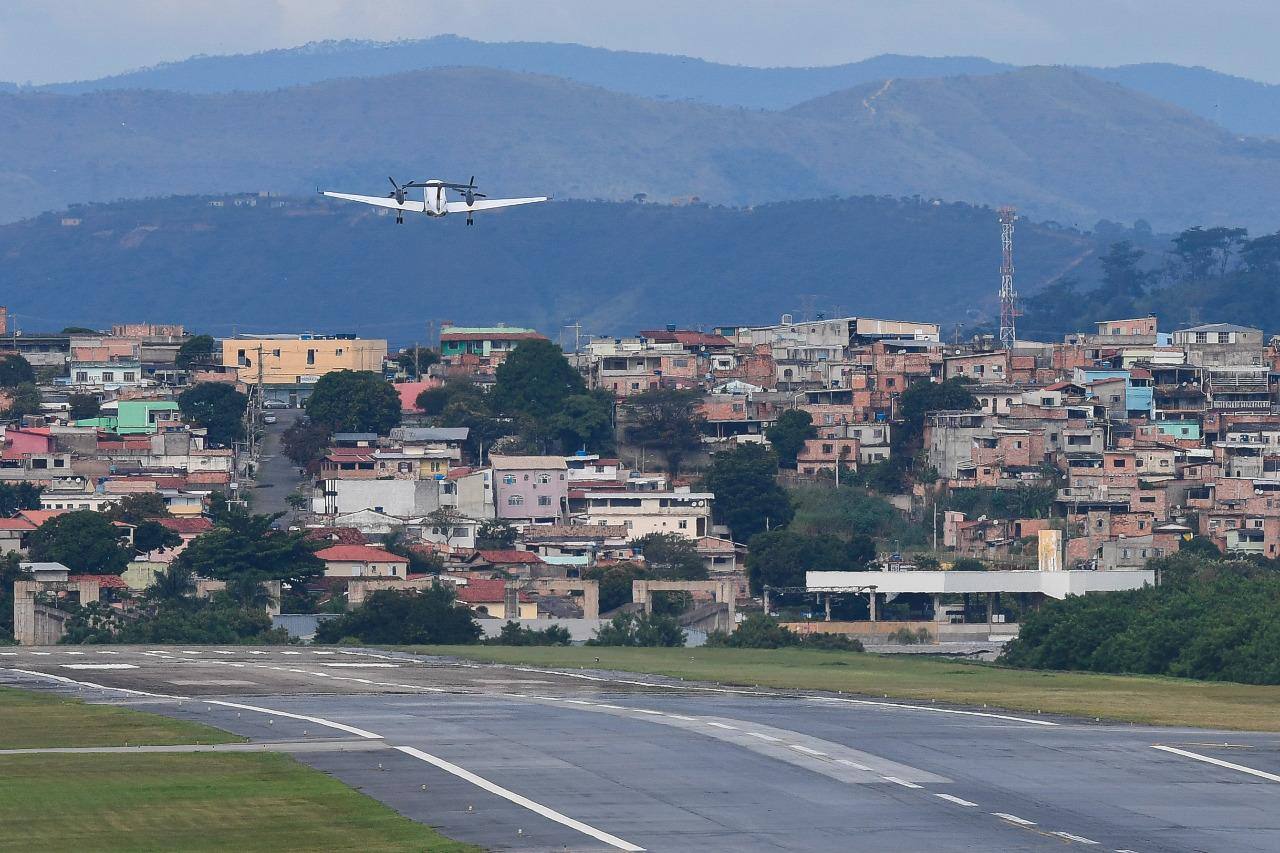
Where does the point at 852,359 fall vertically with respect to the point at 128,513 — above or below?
above

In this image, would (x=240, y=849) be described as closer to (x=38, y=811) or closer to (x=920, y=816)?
(x=38, y=811)

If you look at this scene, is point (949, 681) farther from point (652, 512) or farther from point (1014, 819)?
point (652, 512)

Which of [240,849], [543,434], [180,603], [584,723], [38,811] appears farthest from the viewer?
[543,434]

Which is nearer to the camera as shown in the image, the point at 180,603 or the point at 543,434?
the point at 180,603

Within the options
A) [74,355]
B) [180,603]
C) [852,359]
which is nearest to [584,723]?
[180,603]

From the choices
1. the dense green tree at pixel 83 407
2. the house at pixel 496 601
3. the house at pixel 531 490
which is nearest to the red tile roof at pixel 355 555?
the house at pixel 496 601

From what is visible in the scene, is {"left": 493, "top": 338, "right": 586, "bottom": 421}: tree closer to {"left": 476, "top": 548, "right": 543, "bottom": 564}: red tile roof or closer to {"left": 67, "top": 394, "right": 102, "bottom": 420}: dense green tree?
{"left": 67, "top": 394, "right": 102, "bottom": 420}: dense green tree
